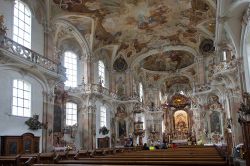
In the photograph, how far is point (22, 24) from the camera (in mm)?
16781

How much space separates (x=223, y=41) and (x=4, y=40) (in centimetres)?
1350

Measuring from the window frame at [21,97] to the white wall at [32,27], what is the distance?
8.26ft

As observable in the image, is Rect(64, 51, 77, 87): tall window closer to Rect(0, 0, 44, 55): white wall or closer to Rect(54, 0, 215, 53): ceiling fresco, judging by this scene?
Rect(54, 0, 215, 53): ceiling fresco

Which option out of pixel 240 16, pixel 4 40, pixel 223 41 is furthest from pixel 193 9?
pixel 4 40

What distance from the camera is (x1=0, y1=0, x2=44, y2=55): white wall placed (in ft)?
49.7

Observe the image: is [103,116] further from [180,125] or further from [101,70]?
[180,125]

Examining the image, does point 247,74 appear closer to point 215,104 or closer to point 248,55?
point 248,55

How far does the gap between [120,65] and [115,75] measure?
4.27ft

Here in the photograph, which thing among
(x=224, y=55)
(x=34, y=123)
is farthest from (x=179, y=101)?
(x=34, y=123)

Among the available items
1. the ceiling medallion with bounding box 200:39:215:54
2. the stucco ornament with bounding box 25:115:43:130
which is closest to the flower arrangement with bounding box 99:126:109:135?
the stucco ornament with bounding box 25:115:43:130

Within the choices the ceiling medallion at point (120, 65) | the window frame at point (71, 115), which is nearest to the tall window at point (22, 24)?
the window frame at point (71, 115)

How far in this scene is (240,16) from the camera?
15.5 m

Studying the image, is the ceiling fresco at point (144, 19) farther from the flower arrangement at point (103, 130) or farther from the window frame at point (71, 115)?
the flower arrangement at point (103, 130)

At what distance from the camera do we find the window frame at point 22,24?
53.0ft
